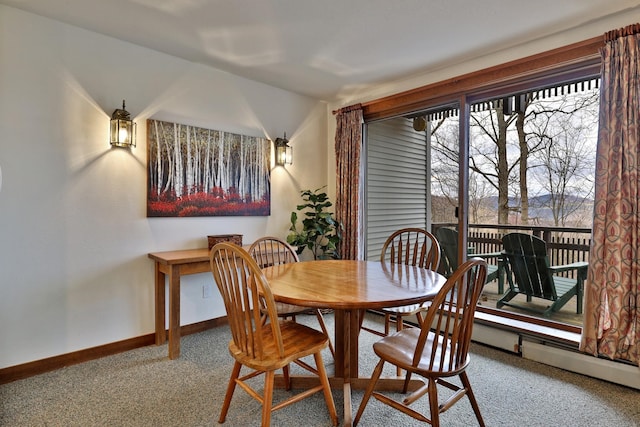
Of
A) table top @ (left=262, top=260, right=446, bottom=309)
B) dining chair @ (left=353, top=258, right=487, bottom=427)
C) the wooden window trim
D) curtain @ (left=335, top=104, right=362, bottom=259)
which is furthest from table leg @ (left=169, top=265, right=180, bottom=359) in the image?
the wooden window trim

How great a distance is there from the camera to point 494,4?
2.26 m

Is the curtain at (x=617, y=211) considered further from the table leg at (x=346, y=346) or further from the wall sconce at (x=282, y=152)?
the wall sconce at (x=282, y=152)

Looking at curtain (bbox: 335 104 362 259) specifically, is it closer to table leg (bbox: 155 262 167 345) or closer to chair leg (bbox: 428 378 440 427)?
table leg (bbox: 155 262 167 345)

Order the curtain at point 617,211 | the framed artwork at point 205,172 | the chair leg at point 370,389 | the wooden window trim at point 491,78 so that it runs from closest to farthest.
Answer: the chair leg at point 370,389
the curtain at point 617,211
the wooden window trim at point 491,78
the framed artwork at point 205,172

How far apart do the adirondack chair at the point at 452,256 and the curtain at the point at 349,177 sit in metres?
0.91

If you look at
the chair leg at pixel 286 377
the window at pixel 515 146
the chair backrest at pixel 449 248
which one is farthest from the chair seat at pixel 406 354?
the window at pixel 515 146

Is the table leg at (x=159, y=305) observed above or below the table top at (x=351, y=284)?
below

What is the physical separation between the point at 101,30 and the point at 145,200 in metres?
1.33

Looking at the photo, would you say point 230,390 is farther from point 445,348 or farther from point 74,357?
point 74,357

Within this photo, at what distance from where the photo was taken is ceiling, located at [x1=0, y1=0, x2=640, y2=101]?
229 centimetres

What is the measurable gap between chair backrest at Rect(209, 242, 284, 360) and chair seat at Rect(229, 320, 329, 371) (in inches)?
0.6

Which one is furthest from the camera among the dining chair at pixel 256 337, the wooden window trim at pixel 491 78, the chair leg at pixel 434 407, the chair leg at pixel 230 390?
the wooden window trim at pixel 491 78

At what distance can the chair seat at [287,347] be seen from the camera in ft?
5.33

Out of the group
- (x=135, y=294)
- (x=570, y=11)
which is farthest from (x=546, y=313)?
(x=135, y=294)
